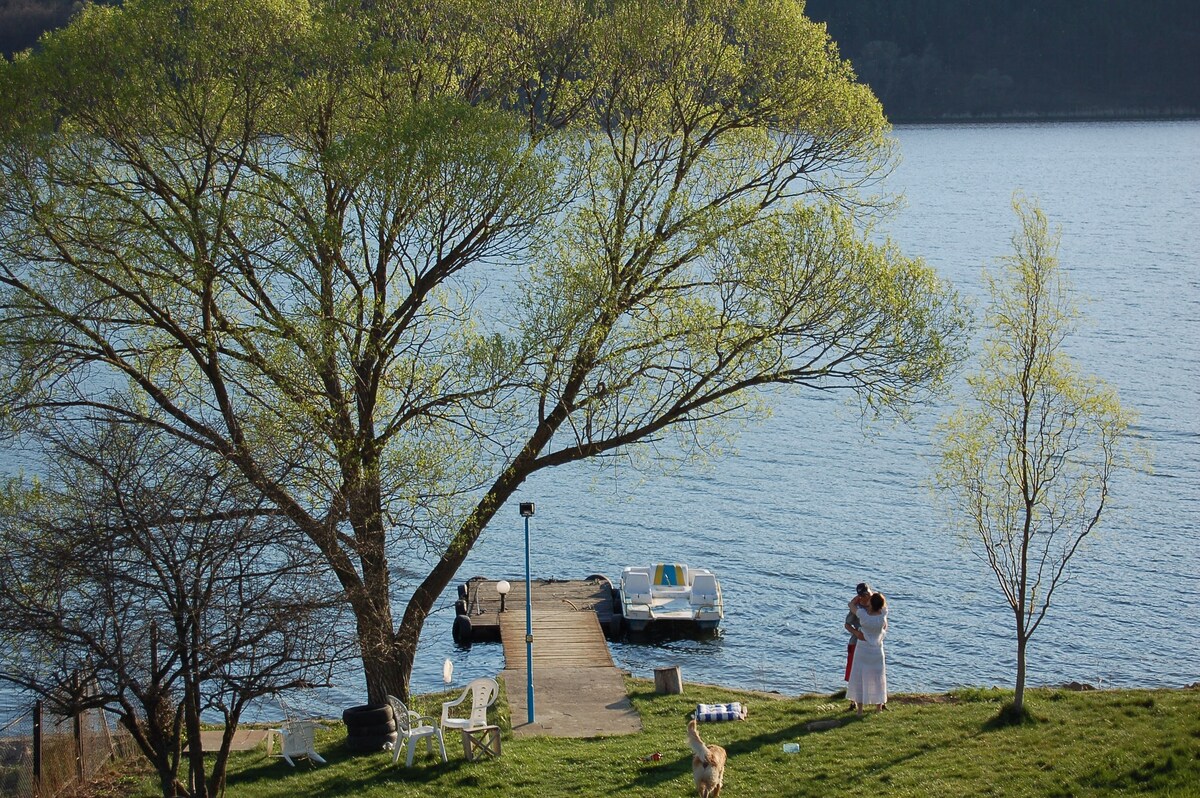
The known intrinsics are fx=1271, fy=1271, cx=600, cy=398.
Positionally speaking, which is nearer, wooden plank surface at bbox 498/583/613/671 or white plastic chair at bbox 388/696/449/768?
white plastic chair at bbox 388/696/449/768

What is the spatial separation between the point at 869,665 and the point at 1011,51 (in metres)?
165

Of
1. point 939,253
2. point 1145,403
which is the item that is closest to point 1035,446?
point 1145,403

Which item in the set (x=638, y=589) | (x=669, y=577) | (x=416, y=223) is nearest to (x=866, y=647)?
(x=416, y=223)

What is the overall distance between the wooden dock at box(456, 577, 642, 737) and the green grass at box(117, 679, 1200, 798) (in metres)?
1.11

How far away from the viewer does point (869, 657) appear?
64.4 feet

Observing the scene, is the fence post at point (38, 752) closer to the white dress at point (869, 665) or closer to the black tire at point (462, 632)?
the white dress at point (869, 665)

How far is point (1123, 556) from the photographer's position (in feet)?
137

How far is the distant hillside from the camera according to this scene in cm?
16400

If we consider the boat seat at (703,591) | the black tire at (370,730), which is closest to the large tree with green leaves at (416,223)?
the black tire at (370,730)

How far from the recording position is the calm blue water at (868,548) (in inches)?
1353

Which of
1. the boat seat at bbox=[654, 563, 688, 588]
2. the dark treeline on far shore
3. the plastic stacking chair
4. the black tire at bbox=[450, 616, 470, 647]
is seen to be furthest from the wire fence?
the dark treeline on far shore

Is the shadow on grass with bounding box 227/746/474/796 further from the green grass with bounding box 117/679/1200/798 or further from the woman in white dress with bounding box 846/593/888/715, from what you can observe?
the woman in white dress with bounding box 846/593/888/715

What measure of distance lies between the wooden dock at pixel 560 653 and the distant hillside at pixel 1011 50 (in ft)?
444

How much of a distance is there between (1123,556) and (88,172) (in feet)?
112
